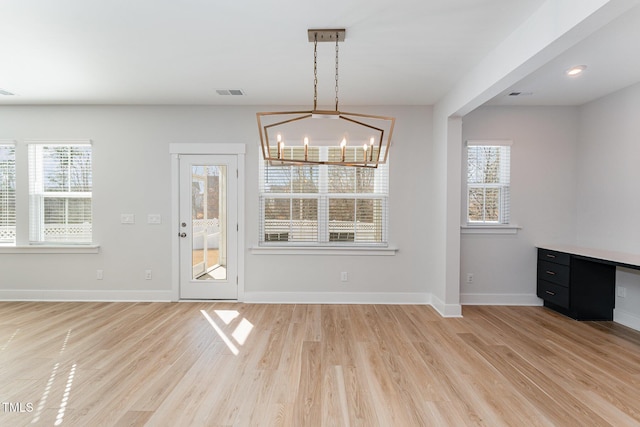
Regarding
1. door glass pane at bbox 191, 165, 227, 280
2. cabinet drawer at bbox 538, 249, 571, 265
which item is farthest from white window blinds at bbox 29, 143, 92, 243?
cabinet drawer at bbox 538, 249, 571, 265

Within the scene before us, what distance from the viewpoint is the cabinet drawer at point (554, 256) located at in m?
3.68

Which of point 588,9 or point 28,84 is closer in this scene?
point 588,9

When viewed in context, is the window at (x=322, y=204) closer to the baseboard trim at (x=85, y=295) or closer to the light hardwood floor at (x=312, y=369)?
the light hardwood floor at (x=312, y=369)

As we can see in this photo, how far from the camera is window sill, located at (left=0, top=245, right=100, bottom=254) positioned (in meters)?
4.18

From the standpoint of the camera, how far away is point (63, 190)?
425 centimetres

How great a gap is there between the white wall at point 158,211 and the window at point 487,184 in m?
0.59

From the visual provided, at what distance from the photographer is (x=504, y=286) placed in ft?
13.7

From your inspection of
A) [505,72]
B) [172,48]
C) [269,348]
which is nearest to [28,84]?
[172,48]

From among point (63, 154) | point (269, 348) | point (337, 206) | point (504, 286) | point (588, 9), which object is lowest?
point (269, 348)

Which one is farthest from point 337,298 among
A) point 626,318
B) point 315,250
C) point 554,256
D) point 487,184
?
point 626,318

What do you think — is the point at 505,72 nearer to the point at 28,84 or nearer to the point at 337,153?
A: the point at 337,153

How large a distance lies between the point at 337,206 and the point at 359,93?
4.85 ft

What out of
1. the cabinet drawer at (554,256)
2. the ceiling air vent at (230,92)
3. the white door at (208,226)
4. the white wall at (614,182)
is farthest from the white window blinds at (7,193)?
the white wall at (614,182)

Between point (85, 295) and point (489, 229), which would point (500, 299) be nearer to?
point (489, 229)
